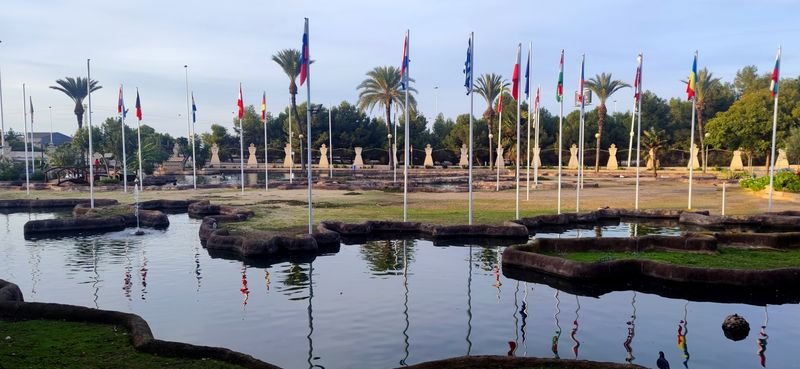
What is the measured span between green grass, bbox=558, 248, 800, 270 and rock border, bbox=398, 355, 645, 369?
7.57m

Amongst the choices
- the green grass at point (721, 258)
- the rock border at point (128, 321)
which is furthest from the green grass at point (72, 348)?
the green grass at point (721, 258)

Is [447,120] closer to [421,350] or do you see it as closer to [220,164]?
[220,164]

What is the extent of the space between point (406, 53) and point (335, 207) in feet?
35.0

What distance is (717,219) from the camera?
24641mm

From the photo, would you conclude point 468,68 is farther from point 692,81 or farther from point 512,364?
point 512,364

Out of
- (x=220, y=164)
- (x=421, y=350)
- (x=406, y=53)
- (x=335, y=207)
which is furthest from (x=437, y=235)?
(x=220, y=164)

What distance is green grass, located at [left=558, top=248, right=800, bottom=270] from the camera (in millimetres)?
15562

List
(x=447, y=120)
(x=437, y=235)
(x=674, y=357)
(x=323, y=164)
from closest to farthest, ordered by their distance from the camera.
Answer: (x=674, y=357) → (x=437, y=235) → (x=323, y=164) → (x=447, y=120)

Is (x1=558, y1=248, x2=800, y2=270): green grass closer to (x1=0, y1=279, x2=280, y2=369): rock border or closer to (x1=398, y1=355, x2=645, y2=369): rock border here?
(x1=398, y1=355, x2=645, y2=369): rock border

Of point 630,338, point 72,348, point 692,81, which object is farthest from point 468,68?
point 72,348

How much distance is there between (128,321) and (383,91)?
60736 mm

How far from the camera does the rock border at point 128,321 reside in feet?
29.5

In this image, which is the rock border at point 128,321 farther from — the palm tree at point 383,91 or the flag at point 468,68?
the palm tree at point 383,91

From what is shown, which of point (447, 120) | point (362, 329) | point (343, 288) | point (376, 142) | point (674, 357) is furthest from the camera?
point (447, 120)
